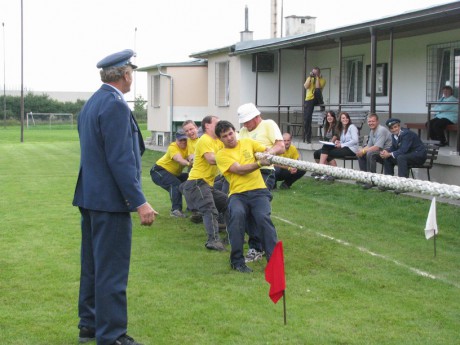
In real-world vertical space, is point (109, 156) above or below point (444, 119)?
below

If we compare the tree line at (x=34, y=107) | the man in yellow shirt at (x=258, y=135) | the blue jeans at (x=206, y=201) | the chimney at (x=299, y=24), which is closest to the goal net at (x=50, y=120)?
the tree line at (x=34, y=107)

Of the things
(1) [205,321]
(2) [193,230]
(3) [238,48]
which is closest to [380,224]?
(2) [193,230]

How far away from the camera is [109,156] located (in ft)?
17.7

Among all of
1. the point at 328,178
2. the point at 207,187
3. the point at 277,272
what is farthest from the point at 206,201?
the point at 328,178

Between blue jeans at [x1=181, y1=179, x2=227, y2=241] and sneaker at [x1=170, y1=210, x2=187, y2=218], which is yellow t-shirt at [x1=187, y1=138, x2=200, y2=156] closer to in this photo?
sneaker at [x1=170, y1=210, x2=187, y2=218]

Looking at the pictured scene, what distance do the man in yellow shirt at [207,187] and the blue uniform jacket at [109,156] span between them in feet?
14.2

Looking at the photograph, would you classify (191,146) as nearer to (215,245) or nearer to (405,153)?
(215,245)

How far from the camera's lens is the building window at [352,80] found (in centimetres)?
2412

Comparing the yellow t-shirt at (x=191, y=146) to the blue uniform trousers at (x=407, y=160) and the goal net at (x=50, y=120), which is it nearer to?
the blue uniform trousers at (x=407, y=160)

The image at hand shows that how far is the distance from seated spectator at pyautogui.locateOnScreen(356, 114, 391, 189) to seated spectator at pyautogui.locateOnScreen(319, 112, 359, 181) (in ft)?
2.55

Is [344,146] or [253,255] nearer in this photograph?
[253,255]

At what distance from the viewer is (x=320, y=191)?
16.1 m

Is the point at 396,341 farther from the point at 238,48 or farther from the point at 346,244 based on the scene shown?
the point at 238,48

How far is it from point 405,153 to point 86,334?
33.5 ft
